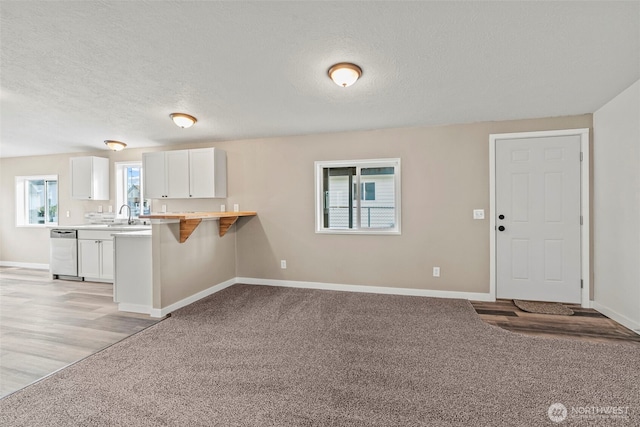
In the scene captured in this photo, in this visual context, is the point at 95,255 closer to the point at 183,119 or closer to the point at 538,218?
the point at 183,119

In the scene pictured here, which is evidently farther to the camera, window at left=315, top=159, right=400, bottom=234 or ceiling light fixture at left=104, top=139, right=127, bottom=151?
ceiling light fixture at left=104, top=139, right=127, bottom=151

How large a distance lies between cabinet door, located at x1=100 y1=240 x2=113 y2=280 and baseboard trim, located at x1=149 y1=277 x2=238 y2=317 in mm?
1868

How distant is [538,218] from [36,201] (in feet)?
29.6

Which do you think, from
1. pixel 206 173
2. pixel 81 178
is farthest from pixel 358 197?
pixel 81 178

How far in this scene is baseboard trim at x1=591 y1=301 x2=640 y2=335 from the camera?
2695 mm

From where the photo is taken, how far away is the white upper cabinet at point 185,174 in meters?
4.46

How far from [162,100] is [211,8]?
1.71m

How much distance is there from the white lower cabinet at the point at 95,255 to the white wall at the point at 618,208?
654cm

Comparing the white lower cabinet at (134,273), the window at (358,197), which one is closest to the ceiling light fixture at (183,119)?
the white lower cabinet at (134,273)

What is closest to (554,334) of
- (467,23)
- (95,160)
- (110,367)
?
(467,23)

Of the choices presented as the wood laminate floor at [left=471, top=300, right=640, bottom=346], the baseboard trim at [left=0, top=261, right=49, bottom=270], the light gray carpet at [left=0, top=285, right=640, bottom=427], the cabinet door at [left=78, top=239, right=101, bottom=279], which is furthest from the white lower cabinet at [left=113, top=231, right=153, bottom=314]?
the baseboard trim at [left=0, top=261, right=49, bottom=270]

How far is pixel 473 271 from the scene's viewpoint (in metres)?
3.74

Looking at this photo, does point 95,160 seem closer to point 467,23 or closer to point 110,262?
point 110,262

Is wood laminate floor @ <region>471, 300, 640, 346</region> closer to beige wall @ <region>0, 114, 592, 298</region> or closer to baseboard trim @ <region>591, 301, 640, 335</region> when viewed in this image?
baseboard trim @ <region>591, 301, 640, 335</region>
